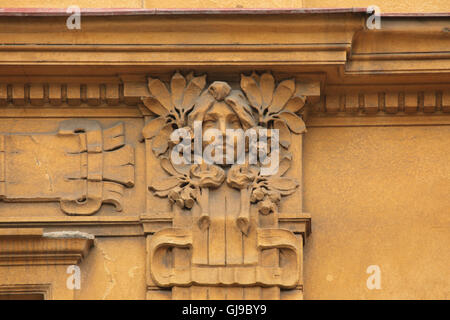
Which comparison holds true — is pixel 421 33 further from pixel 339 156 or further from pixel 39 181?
pixel 39 181

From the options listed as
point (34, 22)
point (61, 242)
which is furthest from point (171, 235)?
point (34, 22)

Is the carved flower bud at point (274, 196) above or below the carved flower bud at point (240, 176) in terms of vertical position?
below

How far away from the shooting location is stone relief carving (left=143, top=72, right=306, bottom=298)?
1062 centimetres

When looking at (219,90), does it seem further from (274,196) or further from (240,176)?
(274,196)

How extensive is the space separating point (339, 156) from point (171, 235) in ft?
3.55

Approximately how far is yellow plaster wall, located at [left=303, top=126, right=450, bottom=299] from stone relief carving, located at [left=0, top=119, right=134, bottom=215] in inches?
41.5

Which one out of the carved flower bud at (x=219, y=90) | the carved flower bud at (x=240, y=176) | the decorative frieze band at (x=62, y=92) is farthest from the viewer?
the decorative frieze band at (x=62, y=92)

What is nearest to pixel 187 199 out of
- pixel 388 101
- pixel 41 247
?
pixel 41 247

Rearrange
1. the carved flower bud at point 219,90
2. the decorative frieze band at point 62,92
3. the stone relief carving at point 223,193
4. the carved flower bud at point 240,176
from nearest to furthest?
the stone relief carving at point 223,193
the carved flower bud at point 240,176
the carved flower bud at point 219,90
the decorative frieze band at point 62,92

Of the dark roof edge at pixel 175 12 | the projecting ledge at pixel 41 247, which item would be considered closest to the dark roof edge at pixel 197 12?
the dark roof edge at pixel 175 12

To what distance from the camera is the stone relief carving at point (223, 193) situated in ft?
34.9

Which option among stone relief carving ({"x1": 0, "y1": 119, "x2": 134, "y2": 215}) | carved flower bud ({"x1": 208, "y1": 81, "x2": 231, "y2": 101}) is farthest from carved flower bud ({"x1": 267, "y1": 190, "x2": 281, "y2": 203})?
stone relief carving ({"x1": 0, "y1": 119, "x2": 134, "y2": 215})

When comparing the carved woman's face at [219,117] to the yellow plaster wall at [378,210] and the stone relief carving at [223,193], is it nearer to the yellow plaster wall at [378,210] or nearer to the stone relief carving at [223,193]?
the stone relief carving at [223,193]

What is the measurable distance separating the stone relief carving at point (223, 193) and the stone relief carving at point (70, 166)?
0.66 ft
